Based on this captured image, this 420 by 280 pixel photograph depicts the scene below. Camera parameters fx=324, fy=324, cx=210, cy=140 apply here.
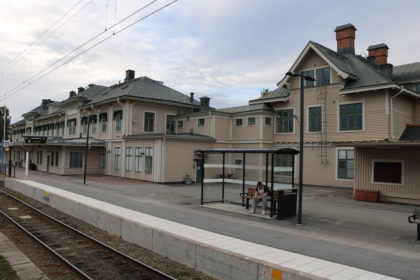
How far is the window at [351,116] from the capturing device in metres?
23.0

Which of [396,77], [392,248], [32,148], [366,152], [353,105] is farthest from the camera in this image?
[32,148]

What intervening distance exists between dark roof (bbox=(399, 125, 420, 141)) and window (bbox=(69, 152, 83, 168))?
28954mm

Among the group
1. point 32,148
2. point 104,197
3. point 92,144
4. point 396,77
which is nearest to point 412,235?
point 104,197

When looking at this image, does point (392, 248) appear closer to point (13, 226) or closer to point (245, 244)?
point (245, 244)

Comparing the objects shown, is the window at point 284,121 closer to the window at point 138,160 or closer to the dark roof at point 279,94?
the dark roof at point 279,94

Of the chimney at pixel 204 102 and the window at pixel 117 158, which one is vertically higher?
the chimney at pixel 204 102

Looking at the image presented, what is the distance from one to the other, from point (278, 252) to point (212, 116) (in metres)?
23.3

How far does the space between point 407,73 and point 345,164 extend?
9.81 m

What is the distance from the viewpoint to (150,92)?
33.2 meters

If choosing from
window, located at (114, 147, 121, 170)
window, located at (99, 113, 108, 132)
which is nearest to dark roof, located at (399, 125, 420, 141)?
window, located at (114, 147, 121, 170)

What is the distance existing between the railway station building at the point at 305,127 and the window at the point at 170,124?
11cm

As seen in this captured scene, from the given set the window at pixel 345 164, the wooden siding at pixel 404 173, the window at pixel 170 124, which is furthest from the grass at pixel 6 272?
the window at pixel 170 124

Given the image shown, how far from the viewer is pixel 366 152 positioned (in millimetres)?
18812

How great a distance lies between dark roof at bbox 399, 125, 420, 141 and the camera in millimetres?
20456
